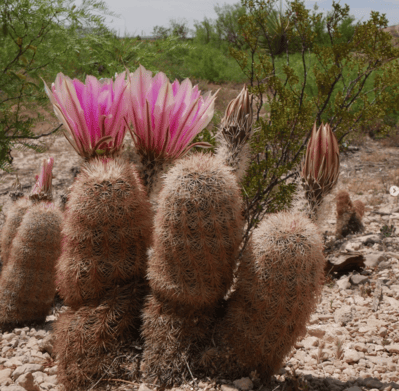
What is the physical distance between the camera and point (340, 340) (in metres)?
2.23

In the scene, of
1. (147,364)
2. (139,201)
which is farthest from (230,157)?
(147,364)

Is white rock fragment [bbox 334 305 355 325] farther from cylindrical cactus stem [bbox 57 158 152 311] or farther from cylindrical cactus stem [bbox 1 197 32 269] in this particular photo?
cylindrical cactus stem [bbox 1 197 32 269]

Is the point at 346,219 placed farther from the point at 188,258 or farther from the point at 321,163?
the point at 188,258

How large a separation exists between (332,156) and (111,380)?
44.0 inches

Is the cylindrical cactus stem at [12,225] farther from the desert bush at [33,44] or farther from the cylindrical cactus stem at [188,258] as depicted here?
the cylindrical cactus stem at [188,258]

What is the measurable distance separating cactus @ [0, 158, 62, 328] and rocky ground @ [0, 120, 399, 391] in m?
0.11

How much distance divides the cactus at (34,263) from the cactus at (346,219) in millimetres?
2631

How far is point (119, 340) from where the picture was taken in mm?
1521

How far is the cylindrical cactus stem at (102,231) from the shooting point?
144 cm

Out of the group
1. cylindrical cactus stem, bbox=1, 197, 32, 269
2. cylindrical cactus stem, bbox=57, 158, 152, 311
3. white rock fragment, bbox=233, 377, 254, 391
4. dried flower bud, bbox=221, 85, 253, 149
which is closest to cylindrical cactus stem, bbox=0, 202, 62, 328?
cylindrical cactus stem, bbox=1, 197, 32, 269

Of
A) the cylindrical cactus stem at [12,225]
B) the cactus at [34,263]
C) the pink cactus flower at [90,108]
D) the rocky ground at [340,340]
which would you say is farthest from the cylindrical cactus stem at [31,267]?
the pink cactus flower at [90,108]

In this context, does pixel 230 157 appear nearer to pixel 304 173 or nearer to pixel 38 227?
pixel 304 173

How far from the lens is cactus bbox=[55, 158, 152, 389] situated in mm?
1445

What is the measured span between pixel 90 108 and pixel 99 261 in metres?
0.54
